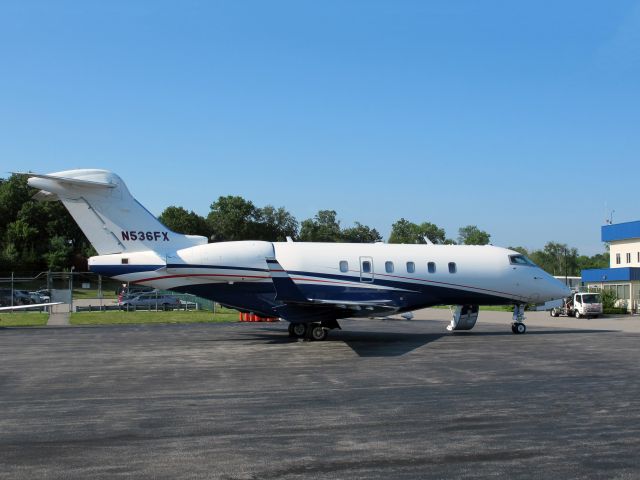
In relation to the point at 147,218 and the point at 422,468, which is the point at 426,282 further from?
the point at 422,468

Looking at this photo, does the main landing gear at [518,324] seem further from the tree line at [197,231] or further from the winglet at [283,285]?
the tree line at [197,231]

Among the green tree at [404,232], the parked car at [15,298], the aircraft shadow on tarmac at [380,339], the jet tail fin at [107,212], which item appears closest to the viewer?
the aircraft shadow on tarmac at [380,339]

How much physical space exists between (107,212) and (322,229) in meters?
108

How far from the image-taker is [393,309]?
21.6 meters

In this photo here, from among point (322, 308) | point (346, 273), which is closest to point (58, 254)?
point (346, 273)

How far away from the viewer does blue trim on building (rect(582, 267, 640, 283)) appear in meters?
51.7

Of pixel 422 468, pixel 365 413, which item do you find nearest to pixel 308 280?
pixel 365 413

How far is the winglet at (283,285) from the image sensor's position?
61.4 ft

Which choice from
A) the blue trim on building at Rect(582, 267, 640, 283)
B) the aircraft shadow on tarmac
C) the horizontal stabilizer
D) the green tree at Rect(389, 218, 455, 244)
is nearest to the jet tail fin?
the horizontal stabilizer

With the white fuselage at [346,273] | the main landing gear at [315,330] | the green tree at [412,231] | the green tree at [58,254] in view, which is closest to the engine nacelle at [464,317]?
the white fuselage at [346,273]

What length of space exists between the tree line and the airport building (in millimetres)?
17119

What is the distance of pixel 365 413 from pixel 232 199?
110 meters

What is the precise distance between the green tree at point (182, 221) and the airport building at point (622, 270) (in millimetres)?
65987

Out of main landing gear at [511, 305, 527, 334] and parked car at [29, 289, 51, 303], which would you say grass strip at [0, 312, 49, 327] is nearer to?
parked car at [29, 289, 51, 303]
